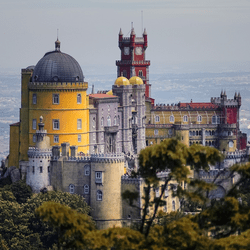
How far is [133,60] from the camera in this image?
169 metres

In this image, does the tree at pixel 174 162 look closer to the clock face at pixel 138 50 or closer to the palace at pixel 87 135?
the palace at pixel 87 135

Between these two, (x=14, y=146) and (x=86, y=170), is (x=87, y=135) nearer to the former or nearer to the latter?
(x=14, y=146)

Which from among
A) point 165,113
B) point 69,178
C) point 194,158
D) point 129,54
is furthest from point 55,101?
point 194,158

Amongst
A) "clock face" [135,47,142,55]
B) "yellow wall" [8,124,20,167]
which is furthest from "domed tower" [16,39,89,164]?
"clock face" [135,47,142,55]

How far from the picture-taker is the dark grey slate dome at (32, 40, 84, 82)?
125688 mm

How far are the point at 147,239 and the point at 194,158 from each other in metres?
6.28

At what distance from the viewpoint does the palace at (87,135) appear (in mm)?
115188

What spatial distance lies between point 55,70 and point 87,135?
942 cm

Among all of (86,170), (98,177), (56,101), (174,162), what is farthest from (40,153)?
(174,162)

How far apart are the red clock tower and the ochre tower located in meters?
41.4

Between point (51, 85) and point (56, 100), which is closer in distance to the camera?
point (51, 85)

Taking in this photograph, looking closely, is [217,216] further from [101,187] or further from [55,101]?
[55,101]

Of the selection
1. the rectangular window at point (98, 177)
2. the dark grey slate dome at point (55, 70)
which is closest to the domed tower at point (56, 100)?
the dark grey slate dome at point (55, 70)

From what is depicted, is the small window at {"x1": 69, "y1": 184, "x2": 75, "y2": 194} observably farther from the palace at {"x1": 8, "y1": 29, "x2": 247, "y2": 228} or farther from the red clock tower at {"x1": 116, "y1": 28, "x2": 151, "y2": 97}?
the red clock tower at {"x1": 116, "y1": 28, "x2": 151, "y2": 97}
